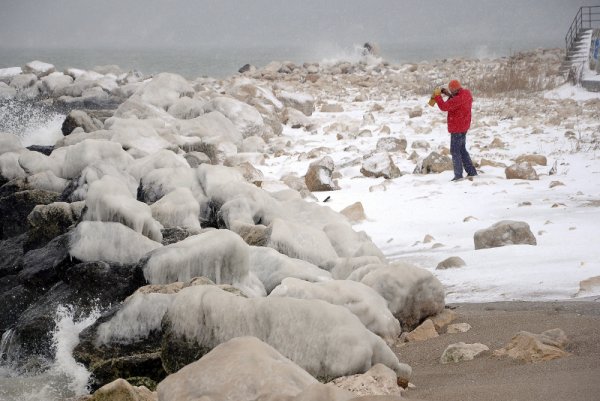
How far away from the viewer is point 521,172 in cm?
866

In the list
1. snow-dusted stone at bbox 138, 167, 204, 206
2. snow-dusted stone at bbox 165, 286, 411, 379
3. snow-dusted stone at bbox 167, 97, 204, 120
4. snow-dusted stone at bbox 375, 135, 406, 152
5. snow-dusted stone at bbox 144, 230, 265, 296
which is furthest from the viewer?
snow-dusted stone at bbox 167, 97, 204, 120

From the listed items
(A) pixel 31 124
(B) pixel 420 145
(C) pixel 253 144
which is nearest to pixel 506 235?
(B) pixel 420 145

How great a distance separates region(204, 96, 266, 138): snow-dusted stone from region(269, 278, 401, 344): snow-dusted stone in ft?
29.3

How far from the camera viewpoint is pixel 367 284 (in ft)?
15.2

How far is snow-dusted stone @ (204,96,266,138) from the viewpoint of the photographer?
518 inches

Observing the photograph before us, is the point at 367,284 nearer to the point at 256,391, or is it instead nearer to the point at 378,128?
the point at 256,391

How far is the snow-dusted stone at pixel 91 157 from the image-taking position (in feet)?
23.6

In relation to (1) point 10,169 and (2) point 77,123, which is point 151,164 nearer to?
(1) point 10,169

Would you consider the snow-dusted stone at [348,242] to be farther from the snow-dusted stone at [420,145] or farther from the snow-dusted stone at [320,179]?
the snow-dusted stone at [420,145]

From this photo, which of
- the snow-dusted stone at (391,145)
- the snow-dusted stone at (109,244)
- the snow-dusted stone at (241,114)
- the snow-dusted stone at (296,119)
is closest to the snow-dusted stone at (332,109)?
the snow-dusted stone at (296,119)

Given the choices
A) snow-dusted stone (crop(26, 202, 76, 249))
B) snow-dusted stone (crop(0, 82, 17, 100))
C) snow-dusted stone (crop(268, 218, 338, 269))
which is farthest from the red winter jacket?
snow-dusted stone (crop(0, 82, 17, 100))

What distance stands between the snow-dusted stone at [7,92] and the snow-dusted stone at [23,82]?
34 centimetres

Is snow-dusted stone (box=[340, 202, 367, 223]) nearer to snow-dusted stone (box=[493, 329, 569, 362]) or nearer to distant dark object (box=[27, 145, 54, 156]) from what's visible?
snow-dusted stone (box=[493, 329, 569, 362])

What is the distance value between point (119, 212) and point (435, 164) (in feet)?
17.3
